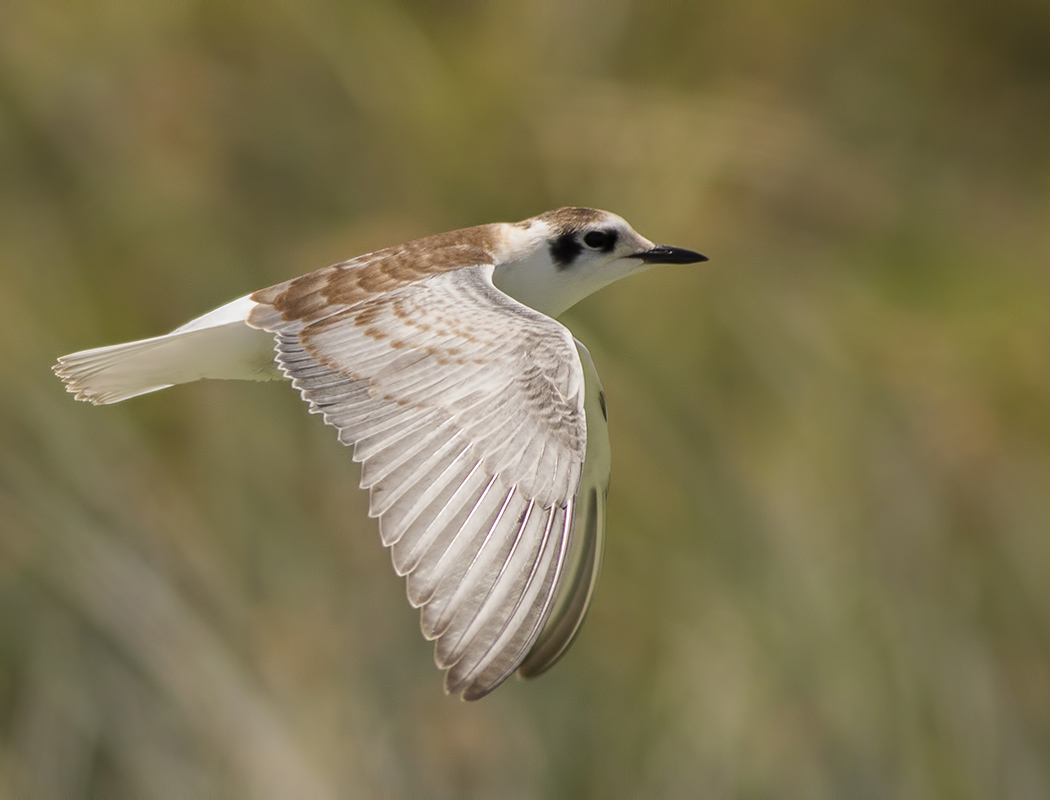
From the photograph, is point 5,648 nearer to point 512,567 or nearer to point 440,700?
point 440,700

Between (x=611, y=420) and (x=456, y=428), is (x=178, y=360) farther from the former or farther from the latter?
(x=611, y=420)

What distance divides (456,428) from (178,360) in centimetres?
98

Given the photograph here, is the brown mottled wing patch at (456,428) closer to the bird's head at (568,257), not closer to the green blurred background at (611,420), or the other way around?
the bird's head at (568,257)

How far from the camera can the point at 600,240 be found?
3.68 m

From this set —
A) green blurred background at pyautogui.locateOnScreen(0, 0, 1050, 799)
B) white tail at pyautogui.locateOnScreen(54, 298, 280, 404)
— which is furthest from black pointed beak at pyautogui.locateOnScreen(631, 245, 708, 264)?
green blurred background at pyautogui.locateOnScreen(0, 0, 1050, 799)

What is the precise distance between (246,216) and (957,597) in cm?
462

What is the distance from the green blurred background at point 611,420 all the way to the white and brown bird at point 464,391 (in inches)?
120

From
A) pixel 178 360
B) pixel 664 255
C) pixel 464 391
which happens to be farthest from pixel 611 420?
pixel 464 391

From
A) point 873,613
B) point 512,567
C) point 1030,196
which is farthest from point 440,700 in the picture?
point 1030,196

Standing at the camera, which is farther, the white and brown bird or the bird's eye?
the bird's eye

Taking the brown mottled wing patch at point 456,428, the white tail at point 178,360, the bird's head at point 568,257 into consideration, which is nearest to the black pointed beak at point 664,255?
the bird's head at point 568,257

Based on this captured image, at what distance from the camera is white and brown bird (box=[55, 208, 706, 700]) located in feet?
7.99

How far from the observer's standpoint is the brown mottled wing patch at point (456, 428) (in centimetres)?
241

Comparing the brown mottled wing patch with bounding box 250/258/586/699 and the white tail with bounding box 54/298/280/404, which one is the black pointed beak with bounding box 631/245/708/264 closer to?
the brown mottled wing patch with bounding box 250/258/586/699
